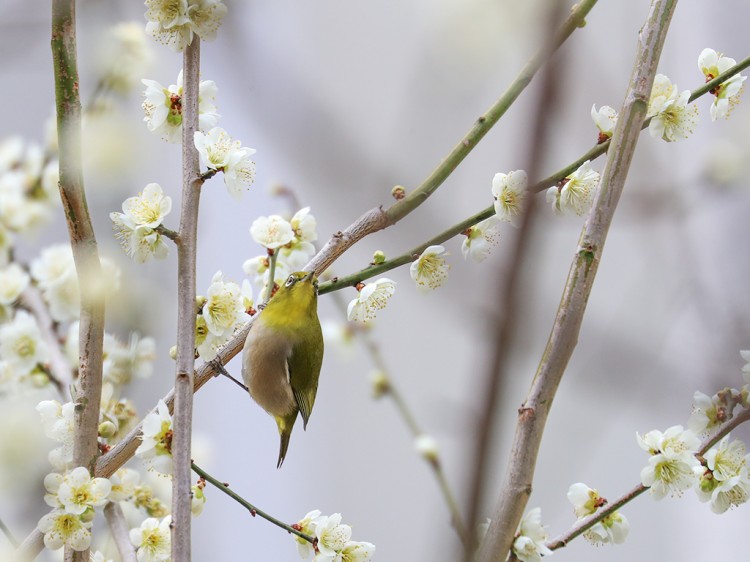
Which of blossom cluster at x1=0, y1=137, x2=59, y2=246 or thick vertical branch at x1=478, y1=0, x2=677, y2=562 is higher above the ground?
blossom cluster at x1=0, y1=137, x2=59, y2=246

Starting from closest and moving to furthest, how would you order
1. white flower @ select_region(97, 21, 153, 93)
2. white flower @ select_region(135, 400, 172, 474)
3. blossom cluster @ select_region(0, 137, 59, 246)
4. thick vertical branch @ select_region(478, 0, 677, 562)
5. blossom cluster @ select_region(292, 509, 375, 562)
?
thick vertical branch @ select_region(478, 0, 677, 562) < white flower @ select_region(135, 400, 172, 474) < blossom cluster @ select_region(292, 509, 375, 562) < white flower @ select_region(97, 21, 153, 93) < blossom cluster @ select_region(0, 137, 59, 246)

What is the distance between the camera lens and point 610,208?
58 cm

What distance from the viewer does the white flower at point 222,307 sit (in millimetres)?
730

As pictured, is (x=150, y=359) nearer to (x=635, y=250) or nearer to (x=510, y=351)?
(x=510, y=351)

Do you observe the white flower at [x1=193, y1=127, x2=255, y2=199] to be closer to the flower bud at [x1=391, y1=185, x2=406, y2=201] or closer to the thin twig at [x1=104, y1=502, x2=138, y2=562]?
the flower bud at [x1=391, y1=185, x2=406, y2=201]

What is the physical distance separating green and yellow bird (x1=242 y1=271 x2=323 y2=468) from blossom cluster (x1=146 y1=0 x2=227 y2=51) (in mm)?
313

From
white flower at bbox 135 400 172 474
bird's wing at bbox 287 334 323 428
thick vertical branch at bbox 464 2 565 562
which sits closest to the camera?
thick vertical branch at bbox 464 2 565 562

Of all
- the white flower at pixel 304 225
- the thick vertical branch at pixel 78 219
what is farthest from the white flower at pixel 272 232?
the thick vertical branch at pixel 78 219

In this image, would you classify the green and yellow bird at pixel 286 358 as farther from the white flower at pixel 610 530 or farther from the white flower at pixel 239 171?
the white flower at pixel 610 530

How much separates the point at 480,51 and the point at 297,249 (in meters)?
0.29

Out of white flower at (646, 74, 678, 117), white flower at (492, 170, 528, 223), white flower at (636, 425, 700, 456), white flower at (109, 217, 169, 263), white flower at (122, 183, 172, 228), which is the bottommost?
white flower at (636, 425, 700, 456)

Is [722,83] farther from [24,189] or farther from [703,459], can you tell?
[24,189]

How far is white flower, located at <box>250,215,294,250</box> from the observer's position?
0.81 metres

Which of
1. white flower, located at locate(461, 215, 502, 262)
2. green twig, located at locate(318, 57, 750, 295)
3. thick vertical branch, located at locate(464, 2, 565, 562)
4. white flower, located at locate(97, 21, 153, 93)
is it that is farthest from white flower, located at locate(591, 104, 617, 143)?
white flower, located at locate(97, 21, 153, 93)
